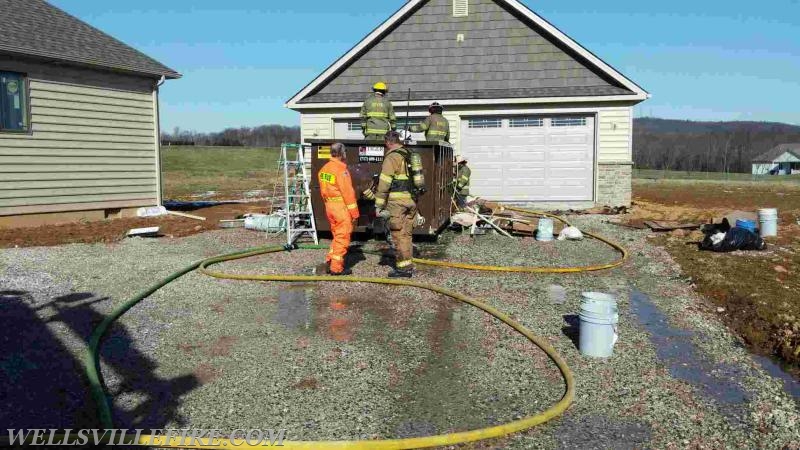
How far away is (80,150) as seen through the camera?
1405 centimetres

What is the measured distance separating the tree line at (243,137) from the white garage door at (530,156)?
2359 inches

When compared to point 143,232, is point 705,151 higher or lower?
higher

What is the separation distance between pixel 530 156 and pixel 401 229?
9.08 meters

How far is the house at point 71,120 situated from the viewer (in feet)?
42.1

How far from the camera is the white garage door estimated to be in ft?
53.6

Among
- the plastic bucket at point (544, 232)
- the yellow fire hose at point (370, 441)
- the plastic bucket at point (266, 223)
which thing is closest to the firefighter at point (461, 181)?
the plastic bucket at point (544, 232)

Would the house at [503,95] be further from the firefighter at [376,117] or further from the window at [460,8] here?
the firefighter at [376,117]

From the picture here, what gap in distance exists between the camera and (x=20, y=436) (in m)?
3.74

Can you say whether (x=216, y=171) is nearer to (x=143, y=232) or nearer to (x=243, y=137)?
(x=143, y=232)

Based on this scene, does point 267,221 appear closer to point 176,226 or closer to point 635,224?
point 176,226

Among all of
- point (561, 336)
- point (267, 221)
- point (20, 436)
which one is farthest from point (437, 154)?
point (20, 436)

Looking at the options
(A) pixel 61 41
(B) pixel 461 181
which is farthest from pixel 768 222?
(A) pixel 61 41

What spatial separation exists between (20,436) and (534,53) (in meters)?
15.1

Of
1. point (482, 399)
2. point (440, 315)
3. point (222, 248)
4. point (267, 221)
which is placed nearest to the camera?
point (482, 399)
